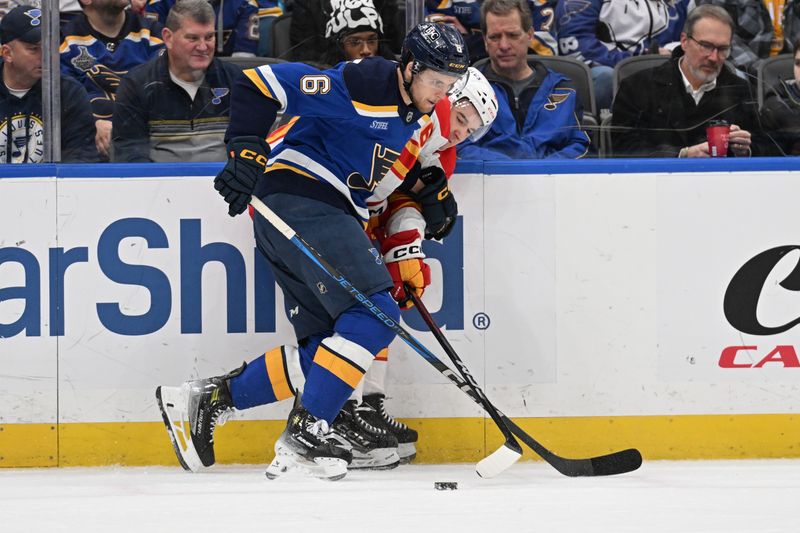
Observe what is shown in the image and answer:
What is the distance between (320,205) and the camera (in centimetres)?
317

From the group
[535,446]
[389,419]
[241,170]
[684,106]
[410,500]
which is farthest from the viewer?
[684,106]

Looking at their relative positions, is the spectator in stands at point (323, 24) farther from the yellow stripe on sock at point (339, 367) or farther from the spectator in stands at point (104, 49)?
the yellow stripe on sock at point (339, 367)

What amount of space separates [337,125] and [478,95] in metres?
0.44

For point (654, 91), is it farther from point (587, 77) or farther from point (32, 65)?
point (32, 65)

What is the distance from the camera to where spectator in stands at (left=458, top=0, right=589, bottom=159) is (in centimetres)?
352

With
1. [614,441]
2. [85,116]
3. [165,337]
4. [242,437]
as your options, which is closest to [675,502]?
[614,441]

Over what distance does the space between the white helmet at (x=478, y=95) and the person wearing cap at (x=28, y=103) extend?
1077mm

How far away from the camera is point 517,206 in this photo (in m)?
3.47

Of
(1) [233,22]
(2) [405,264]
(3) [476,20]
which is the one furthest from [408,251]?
(1) [233,22]

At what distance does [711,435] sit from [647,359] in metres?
0.30

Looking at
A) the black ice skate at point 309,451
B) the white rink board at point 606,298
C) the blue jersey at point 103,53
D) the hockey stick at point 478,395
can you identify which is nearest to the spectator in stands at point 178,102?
the blue jersey at point 103,53

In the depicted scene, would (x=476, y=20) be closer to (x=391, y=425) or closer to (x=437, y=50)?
(x=437, y=50)

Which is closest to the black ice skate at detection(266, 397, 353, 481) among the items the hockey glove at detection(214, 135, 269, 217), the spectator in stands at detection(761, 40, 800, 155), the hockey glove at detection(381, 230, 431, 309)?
the hockey glove at detection(381, 230, 431, 309)

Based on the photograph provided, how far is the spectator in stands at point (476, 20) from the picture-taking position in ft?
11.5
